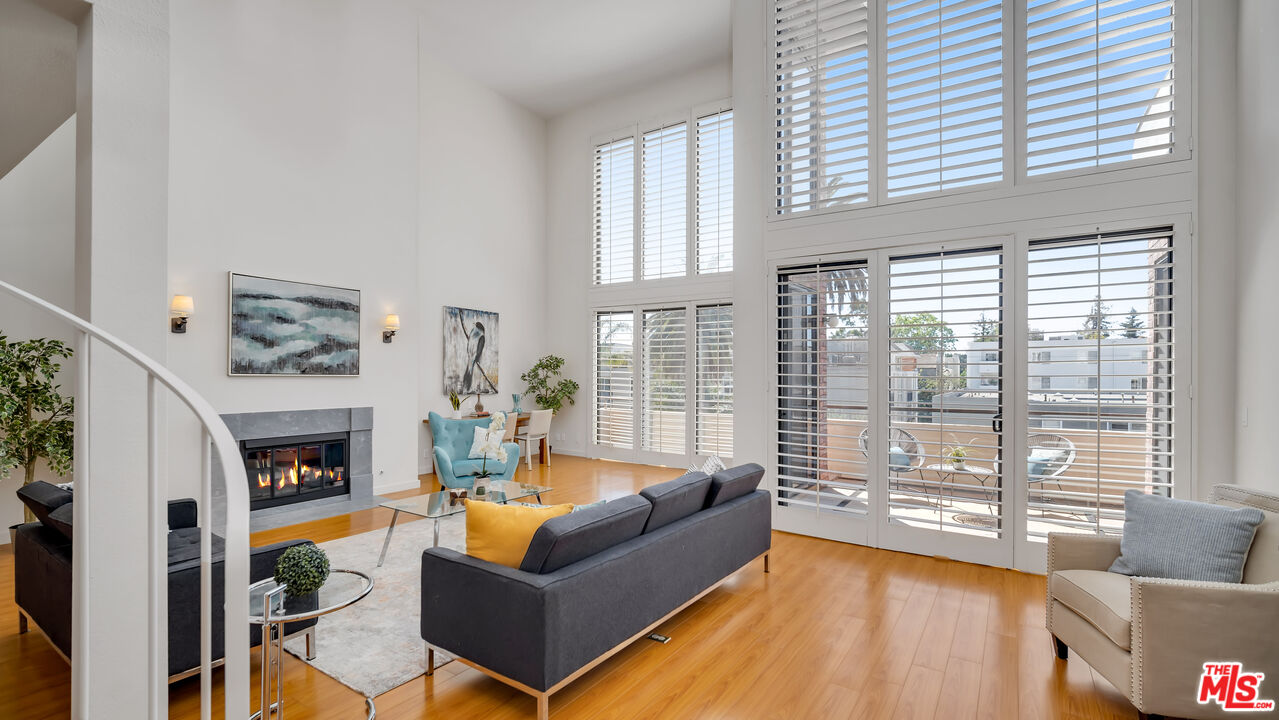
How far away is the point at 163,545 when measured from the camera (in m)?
1.45

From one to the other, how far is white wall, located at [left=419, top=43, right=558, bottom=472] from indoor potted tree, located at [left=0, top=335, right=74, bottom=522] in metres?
2.97

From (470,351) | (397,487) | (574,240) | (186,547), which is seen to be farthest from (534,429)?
(186,547)

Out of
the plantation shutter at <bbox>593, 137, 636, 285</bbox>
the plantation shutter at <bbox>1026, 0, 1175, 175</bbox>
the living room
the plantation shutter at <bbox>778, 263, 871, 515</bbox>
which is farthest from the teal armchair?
the plantation shutter at <bbox>1026, 0, 1175, 175</bbox>

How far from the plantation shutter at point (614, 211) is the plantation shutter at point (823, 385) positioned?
13.4 ft

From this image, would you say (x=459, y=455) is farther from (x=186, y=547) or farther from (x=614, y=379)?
(x=186, y=547)

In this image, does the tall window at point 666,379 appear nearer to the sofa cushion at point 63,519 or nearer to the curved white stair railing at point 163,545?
the sofa cushion at point 63,519

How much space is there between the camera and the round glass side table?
205 cm

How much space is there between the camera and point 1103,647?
95.6 inches

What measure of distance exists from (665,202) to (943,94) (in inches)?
177

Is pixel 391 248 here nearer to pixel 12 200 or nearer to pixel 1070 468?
pixel 12 200

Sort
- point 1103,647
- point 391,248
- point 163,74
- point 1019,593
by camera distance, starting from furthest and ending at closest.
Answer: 1. point 391,248
2. point 1019,593
3. point 1103,647
4. point 163,74

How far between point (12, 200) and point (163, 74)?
146 inches

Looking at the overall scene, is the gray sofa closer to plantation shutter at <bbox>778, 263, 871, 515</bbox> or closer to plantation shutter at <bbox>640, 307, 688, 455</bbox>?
plantation shutter at <bbox>778, 263, 871, 515</bbox>

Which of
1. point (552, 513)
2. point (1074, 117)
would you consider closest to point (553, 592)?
point (552, 513)
